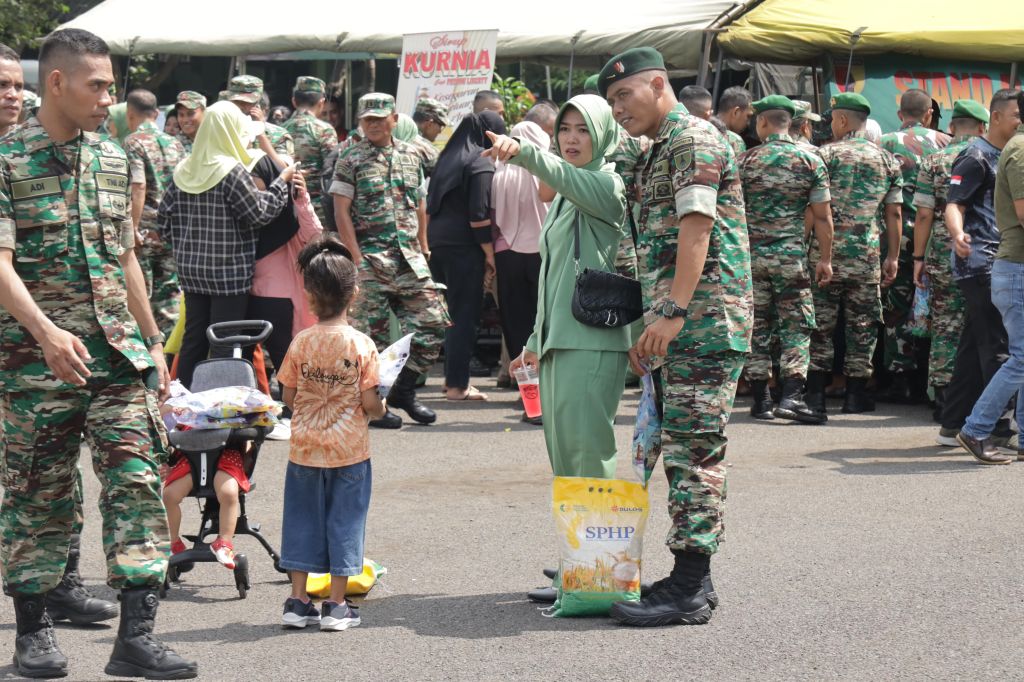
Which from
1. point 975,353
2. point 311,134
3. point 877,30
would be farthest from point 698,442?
point 877,30

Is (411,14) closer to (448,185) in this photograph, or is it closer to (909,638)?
(448,185)

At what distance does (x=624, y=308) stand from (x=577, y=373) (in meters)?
0.31

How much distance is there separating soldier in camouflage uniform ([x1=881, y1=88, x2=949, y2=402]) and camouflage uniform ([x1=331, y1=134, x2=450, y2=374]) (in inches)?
144

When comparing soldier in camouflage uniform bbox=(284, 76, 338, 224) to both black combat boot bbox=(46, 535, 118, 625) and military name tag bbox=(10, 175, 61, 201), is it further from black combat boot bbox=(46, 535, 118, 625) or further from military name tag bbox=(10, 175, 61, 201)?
military name tag bbox=(10, 175, 61, 201)

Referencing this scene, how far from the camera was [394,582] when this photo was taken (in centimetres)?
624

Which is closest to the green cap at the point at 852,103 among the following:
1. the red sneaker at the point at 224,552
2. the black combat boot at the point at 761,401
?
the black combat boot at the point at 761,401

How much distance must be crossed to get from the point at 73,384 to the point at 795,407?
6.79m

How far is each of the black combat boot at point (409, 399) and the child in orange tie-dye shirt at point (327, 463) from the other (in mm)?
4753

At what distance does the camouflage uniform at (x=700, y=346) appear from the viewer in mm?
5445

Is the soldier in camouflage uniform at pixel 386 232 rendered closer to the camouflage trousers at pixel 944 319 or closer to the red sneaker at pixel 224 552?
the camouflage trousers at pixel 944 319

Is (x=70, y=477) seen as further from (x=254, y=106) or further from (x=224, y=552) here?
(x=254, y=106)

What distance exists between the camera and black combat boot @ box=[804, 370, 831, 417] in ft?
35.0

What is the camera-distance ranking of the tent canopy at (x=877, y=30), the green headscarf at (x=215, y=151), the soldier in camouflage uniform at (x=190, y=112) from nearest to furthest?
the green headscarf at (x=215, y=151) < the soldier in camouflage uniform at (x=190, y=112) < the tent canopy at (x=877, y=30)

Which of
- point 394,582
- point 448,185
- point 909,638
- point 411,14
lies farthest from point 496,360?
point 909,638
